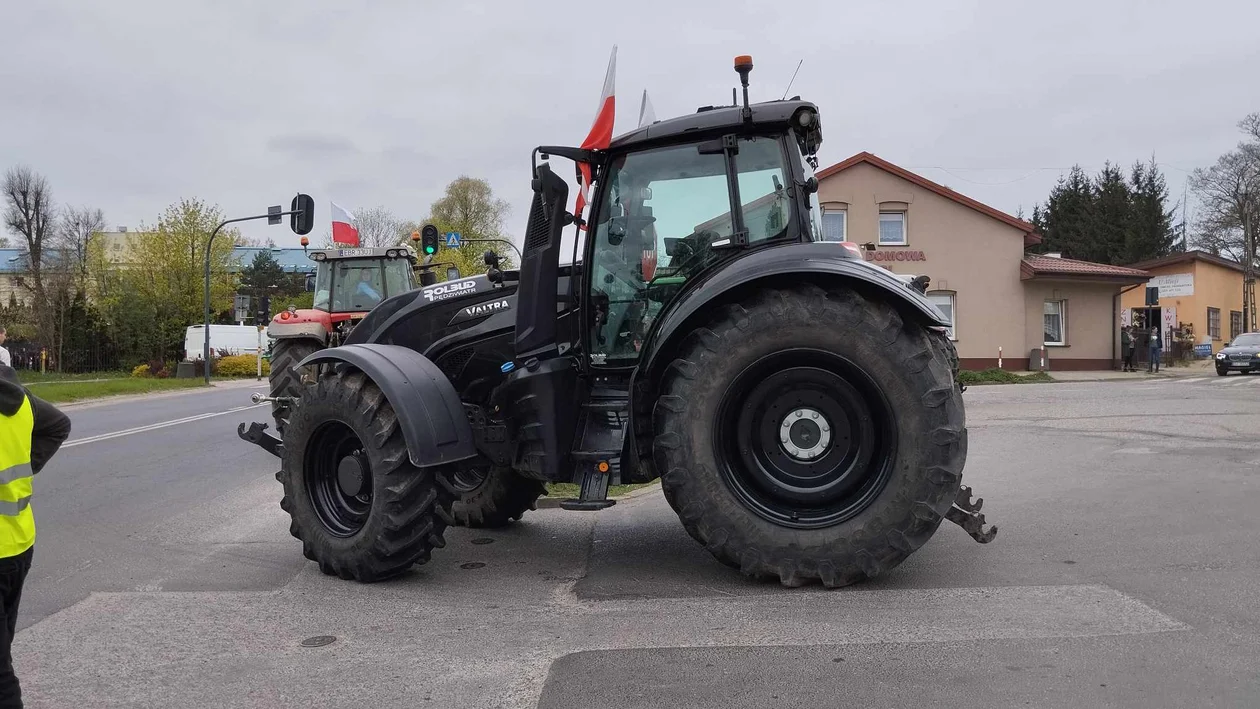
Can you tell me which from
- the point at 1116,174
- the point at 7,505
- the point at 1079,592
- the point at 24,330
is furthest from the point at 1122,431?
the point at 1116,174

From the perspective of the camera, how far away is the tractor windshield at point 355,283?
14164mm

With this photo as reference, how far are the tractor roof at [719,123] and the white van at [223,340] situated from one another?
3952 cm

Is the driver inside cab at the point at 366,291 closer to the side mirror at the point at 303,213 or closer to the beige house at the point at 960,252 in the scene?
the side mirror at the point at 303,213

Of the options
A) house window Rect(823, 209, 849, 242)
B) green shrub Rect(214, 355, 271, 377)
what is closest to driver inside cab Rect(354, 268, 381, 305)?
house window Rect(823, 209, 849, 242)

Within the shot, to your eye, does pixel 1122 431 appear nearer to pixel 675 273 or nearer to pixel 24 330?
pixel 675 273

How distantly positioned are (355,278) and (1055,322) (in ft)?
80.4

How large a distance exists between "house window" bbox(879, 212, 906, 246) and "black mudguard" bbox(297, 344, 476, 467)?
26.5 meters

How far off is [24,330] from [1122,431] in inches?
1910

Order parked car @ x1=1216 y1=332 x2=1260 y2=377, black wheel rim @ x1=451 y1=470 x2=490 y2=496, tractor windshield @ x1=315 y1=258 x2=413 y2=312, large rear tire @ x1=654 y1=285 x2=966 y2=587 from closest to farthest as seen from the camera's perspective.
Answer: large rear tire @ x1=654 y1=285 x2=966 y2=587, black wheel rim @ x1=451 y1=470 x2=490 y2=496, tractor windshield @ x1=315 y1=258 x2=413 y2=312, parked car @ x1=1216 y1=332 x2=1260 y2=377

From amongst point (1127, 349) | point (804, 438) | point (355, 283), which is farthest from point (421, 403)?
point (1127, 349)

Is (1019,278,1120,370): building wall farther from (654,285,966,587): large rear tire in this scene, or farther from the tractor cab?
(654,285,966,587): large rear tire

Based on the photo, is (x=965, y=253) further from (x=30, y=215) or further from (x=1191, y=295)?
(x=30, y=215)

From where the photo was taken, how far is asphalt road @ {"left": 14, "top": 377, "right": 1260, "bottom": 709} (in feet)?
11.3

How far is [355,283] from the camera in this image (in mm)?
14297
